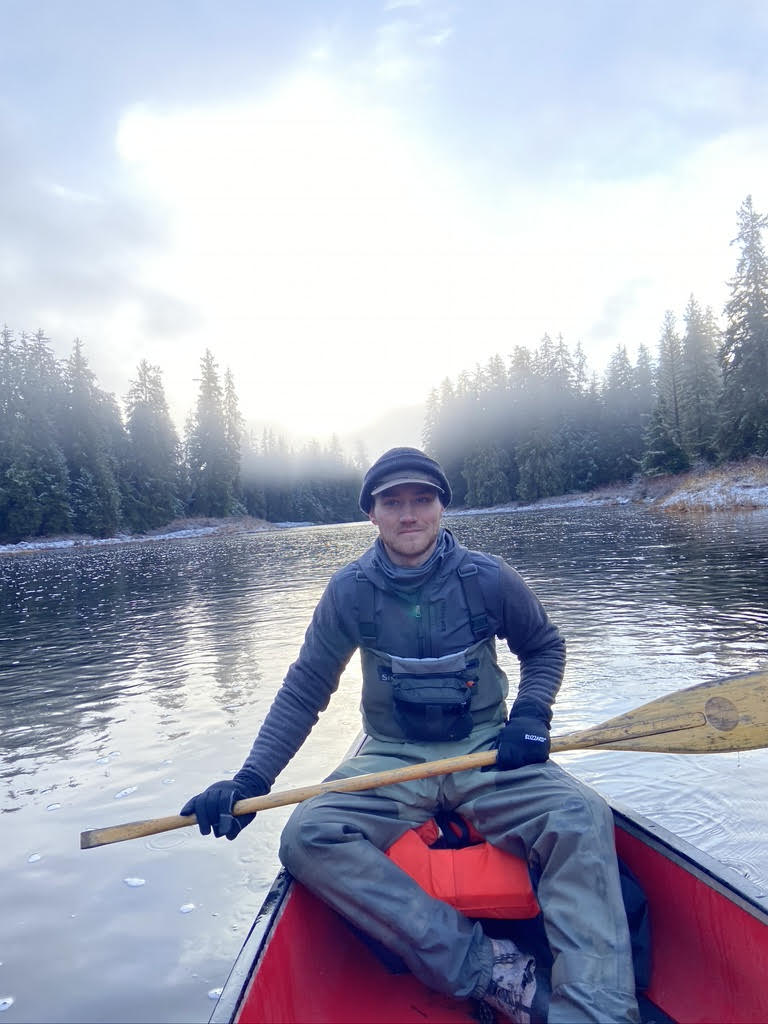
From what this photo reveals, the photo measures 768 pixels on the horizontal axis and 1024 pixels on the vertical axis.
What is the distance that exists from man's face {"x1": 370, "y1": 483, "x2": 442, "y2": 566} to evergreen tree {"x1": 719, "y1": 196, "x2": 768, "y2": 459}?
114 feet

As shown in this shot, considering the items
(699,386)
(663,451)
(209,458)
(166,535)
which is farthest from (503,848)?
(209,458)

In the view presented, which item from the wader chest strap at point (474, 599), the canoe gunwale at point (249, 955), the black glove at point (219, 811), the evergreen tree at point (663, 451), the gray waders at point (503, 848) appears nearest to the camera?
the canoe gunwale at point (249, 955)

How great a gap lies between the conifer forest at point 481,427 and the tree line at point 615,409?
4.3 inches

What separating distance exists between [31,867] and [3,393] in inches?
2061

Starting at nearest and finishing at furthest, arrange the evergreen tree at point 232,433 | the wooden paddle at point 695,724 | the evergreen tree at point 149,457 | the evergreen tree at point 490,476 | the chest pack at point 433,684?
the chest pack at point 433,684, the wooden paddle at point 695,724, the evergreen tree at point 149,457, the evergreen tree at point 490,476, the evergreen tree at point 232,433

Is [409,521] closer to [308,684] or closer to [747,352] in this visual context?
[308,684]

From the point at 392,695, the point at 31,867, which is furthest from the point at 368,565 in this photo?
the point at 31,867

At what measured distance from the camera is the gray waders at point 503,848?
229 cm

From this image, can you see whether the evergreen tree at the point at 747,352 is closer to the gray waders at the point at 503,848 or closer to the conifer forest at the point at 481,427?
the conifer forest at the point at 481,427

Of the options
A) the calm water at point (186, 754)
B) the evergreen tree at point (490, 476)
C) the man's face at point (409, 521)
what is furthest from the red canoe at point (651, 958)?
the evergreen tree at point (490, 476)

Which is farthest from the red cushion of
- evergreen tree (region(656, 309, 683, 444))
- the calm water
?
evergreen tree (region(656, 309, 683, 444))

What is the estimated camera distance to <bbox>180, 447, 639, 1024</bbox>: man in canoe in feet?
7.94

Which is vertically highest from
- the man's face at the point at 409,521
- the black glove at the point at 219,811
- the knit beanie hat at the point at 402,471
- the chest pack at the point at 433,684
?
the knit beanie hat at the point at 402,471

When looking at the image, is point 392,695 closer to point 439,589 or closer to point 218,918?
point 439,589
